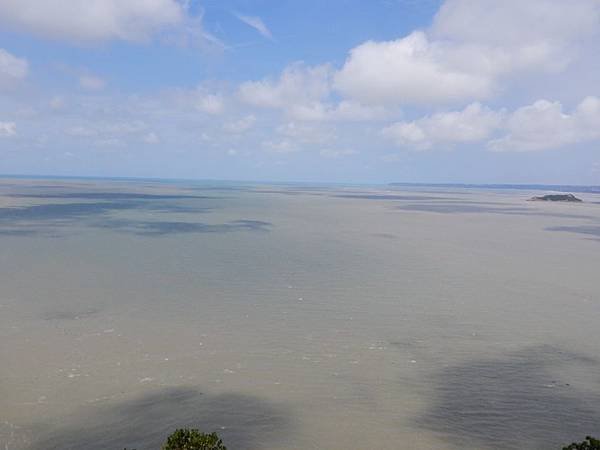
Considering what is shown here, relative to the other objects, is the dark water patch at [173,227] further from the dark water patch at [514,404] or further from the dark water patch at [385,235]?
the dark water patch at [514,404]

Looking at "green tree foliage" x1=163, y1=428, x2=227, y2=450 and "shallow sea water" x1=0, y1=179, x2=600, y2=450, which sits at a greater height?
"green tree foliage" x1=163, y1=428, x2=227, y2=450

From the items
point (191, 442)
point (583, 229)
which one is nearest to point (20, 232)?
point (191, 442)

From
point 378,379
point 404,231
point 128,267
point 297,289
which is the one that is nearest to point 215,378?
point 378,379

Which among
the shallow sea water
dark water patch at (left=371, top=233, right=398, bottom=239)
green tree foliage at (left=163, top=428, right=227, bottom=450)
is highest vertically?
green tree foliage at (left=163, top=428, right=227, bottom=450)

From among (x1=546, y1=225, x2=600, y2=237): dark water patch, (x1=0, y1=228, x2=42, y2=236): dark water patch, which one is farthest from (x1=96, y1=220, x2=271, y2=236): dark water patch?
(x1=546, y1=225, x2=600, y2=237): dark water patch

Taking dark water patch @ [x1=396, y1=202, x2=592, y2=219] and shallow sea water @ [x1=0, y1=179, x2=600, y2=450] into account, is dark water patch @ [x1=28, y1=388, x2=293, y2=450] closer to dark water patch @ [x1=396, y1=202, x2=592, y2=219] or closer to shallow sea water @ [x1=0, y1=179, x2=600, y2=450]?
shallow sea water @ [x1=0, y1=179, x2=600, y2=450]

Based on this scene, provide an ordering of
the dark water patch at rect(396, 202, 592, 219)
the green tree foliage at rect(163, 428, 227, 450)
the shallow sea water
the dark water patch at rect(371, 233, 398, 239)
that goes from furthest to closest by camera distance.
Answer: the dark water patch at rect(396, 202, 592, 219) → the dark water patch at rect(371, 233, 398, 239) → the shallow sea water → the green tree foliage at rect(163, 428, 227, 450)
